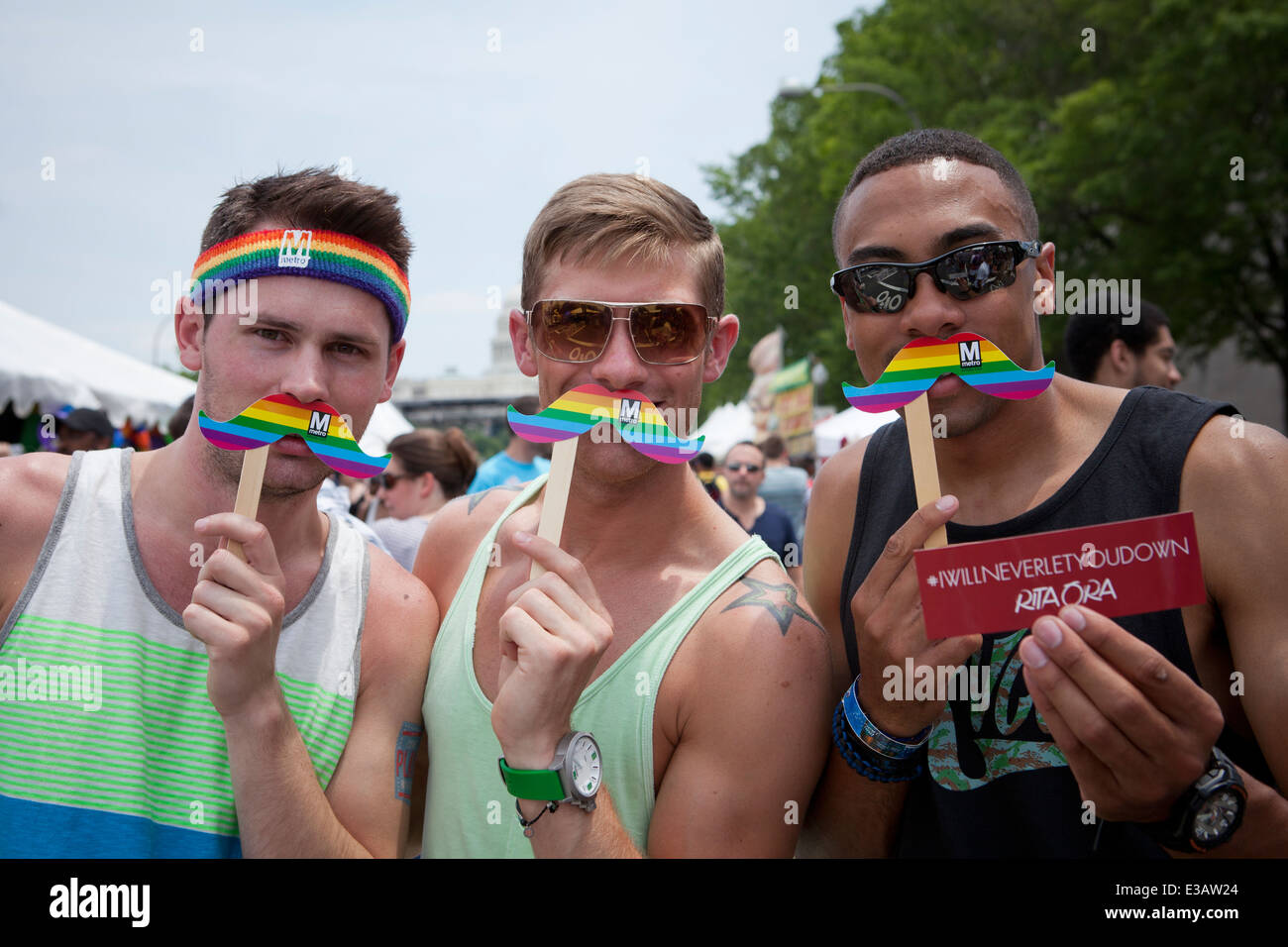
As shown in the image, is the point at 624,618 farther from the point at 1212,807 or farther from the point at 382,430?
the point at 382,430

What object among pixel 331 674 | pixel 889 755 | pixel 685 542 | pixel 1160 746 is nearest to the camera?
pixel 1160 746

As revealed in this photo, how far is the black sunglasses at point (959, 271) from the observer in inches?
99.1

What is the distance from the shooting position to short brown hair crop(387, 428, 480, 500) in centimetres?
718

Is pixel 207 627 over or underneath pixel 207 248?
underneath

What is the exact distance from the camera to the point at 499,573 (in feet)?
9.21

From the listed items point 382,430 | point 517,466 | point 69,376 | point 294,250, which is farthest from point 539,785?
point 382,430

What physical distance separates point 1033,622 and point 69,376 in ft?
28.8

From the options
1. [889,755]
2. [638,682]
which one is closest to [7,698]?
[638,682]

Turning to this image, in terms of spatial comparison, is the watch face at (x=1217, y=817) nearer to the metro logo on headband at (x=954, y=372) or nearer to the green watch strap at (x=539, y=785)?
the metro logo on headband at (x=954, y=372)

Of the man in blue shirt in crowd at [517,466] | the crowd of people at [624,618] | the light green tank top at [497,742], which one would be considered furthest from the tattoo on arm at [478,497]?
the man in blue shirt in crowd at [517,466]

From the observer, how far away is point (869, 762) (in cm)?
240

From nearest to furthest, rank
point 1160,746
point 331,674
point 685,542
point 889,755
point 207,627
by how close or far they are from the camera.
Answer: point 1160,746 → point 207,627 → point 889,755 → point 331,674 → point 685,542

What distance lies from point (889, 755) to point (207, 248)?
2.10 meters
